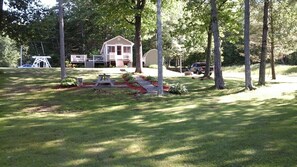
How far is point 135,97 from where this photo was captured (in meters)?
15.4

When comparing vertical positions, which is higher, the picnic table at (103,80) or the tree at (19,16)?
the tree at (19,16)

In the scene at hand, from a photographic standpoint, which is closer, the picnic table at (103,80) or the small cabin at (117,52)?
the picnic table at (103,80)

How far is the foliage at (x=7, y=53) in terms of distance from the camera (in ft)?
234

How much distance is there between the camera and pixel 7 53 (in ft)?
238

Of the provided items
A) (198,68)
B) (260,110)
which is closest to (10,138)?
(260,110)

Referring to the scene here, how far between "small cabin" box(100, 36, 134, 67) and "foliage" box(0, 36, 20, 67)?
35226 millimetres

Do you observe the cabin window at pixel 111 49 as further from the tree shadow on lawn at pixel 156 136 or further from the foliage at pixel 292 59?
the tree shadow on lawn at pixel 156 136

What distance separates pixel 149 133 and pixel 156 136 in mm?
377

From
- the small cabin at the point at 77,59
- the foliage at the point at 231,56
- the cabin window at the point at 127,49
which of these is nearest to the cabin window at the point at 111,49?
the cabin window at the point at 127,49

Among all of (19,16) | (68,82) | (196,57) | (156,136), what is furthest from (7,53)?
(156,136)

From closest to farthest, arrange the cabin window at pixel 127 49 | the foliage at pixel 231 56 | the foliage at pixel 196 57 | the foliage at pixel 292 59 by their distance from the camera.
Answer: the cabin window at pixel 127 49 → the foliage at pixel 196 57 → the foliage at pixel 292 59 → the foliage at pixel 231 56

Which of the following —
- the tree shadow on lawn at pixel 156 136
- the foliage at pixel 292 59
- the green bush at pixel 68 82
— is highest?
the foliage at pixel 292 59

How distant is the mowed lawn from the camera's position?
6.08 m

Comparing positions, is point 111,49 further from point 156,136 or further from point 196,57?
point 156,136
